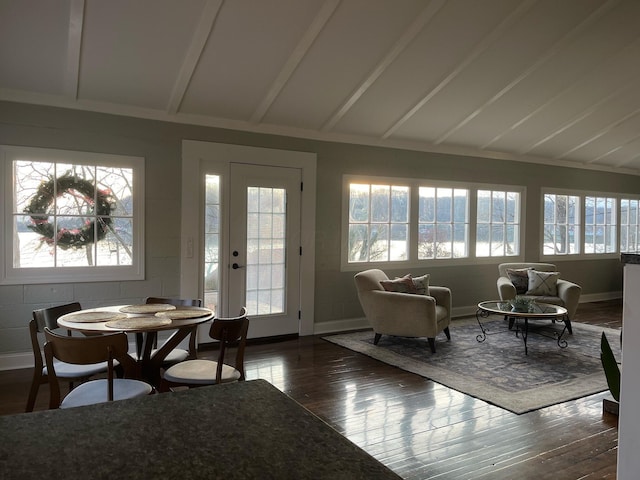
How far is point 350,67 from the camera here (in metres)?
4.74

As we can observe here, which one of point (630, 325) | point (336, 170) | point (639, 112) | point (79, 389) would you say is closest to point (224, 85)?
point (336, 170)

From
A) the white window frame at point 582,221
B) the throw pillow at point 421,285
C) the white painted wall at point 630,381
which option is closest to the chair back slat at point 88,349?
the white painted wall at point 630,381

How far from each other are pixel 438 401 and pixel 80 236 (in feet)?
11.4

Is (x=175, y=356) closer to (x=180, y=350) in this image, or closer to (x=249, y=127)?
(x=180, y=350)

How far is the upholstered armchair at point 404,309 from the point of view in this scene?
508 cm

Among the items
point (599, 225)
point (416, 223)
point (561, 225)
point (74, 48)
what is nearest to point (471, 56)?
point (416, 223)

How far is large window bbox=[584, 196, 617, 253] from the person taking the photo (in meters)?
8.67

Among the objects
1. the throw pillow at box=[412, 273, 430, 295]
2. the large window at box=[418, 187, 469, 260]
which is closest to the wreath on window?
the throw pillow at box=[412, 273, 430, 295]

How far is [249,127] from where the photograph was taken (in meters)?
5.46

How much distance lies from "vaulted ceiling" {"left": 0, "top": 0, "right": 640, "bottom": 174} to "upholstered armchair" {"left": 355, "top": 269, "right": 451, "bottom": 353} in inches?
75.2

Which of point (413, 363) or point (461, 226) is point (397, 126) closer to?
point (461, 226)

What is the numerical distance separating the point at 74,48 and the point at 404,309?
3774 mm

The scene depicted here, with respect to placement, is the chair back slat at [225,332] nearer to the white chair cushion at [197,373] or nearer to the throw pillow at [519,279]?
the white chair cushion at [197,373]

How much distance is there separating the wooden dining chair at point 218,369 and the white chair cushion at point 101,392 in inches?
9.2
